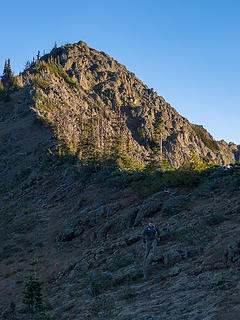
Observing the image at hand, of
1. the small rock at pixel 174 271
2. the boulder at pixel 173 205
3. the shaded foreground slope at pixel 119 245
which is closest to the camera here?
the shaded foreground slope at pixel 119 245

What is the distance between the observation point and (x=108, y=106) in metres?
87.7

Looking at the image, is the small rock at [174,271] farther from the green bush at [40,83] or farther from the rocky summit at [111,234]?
the green bush at [40,83]

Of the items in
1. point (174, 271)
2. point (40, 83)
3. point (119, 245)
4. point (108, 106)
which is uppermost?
point (40, 83)

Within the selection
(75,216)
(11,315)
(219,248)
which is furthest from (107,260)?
(75,216)

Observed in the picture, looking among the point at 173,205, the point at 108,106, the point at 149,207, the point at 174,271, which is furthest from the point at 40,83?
the point at 174,271

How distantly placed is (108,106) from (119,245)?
7715 cm

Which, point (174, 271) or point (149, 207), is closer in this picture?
point (174, 271)

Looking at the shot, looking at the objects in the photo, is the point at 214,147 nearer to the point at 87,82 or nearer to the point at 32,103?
the point at 87,82

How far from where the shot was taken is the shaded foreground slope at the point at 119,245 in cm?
712

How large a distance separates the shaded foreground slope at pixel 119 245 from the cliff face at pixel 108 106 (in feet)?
78.7

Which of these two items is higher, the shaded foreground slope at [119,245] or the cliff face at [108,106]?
the cliff face at [108,106]

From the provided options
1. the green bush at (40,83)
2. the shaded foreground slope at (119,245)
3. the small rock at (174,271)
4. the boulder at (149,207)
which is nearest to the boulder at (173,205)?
the shaded foreground slope at (119,245)

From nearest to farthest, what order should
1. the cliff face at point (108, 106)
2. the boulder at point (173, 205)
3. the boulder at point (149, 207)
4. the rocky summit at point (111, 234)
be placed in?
the rocky summit at point (111, 234) < the boulder at point (173, 205) < the boulder at point (149, 207) < the cliff face at point (108, 106)

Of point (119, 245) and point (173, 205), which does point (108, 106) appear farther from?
point (119, 245)
